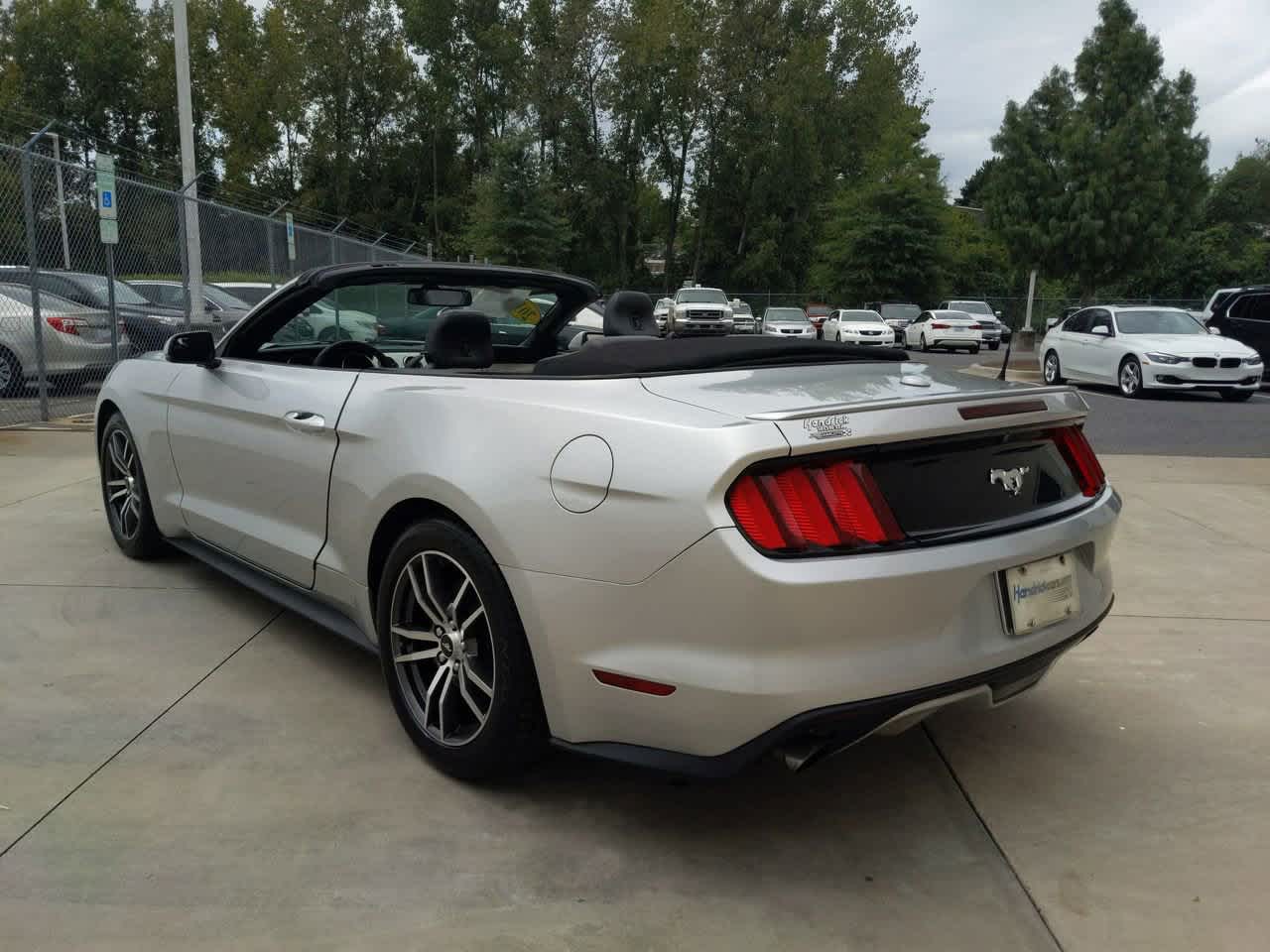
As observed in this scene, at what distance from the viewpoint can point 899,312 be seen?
1501 inches

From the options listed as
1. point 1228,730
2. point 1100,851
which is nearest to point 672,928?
point 1100,851

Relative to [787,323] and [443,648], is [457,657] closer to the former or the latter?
[443,648]

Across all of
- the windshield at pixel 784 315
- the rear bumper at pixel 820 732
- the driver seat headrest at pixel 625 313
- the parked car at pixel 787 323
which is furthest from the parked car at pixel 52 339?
the windshield at pixel 784 315

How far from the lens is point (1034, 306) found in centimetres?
4303

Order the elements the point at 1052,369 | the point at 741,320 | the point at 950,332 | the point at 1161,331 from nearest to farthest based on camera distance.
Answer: the point at 1161,331 → the point at 1052,369 → the point at 950,332 → the point at 741,320

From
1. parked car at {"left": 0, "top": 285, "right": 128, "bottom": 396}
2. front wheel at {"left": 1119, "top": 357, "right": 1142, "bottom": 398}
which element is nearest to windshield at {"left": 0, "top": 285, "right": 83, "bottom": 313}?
parked car at {"left": 0, "top": 285, "right": 128, "bottom": 396}

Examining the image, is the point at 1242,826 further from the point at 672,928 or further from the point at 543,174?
the point at 543,174

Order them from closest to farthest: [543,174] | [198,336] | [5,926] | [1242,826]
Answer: [5,926], [1242,826], [198,336], [543,174]

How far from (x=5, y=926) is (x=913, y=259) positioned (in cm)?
4763

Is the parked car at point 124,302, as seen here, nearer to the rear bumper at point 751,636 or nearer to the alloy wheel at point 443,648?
the alloy wheel at point 443,648

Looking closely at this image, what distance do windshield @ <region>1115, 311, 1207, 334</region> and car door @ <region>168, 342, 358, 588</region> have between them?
609 inches

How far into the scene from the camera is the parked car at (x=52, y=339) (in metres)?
10.4

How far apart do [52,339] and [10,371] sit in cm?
51

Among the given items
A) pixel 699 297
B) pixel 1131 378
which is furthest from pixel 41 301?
pixel 699 297
